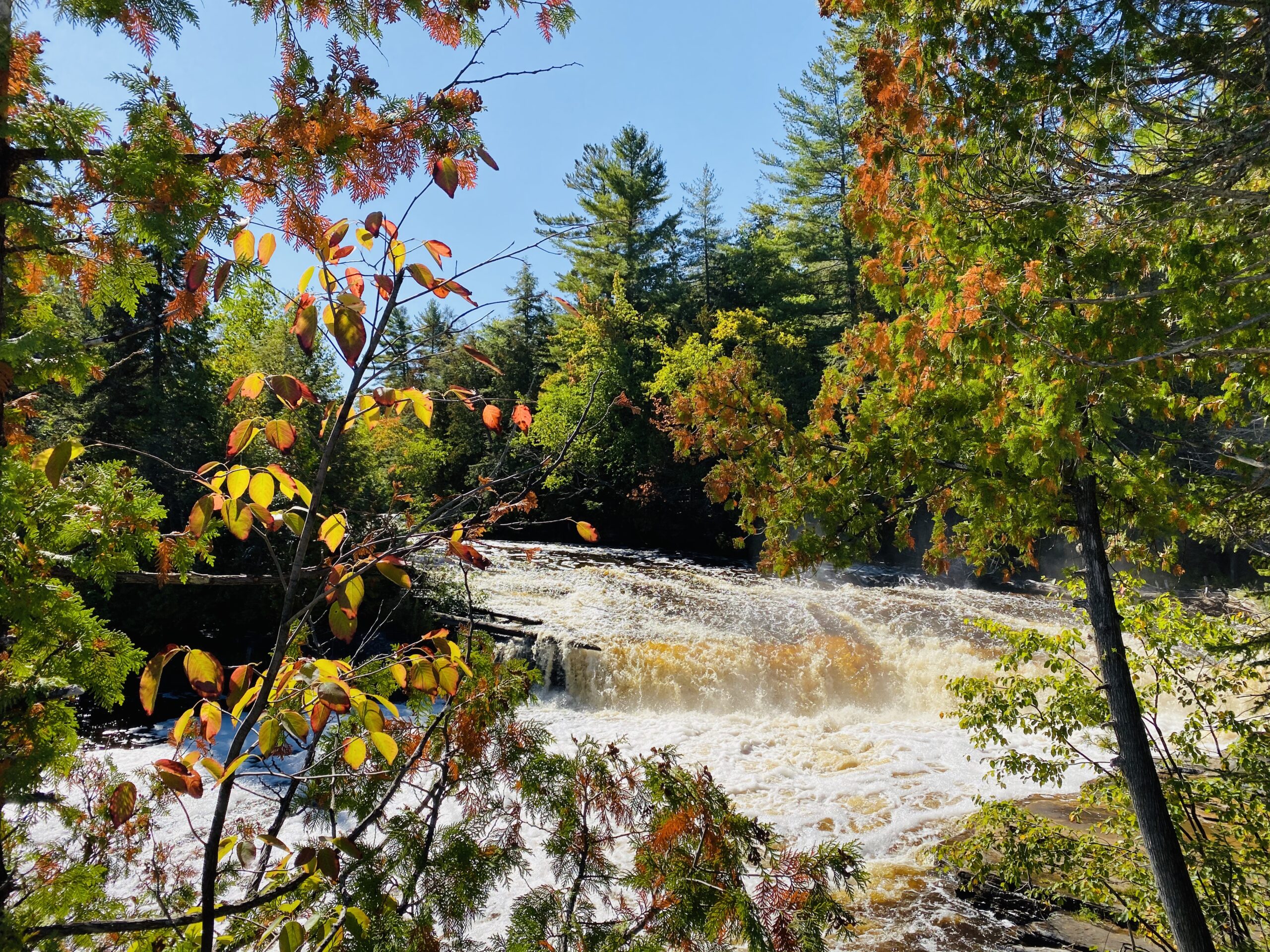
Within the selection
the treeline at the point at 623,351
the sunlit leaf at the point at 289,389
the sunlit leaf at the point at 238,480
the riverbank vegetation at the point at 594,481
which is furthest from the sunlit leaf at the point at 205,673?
the treeline at the point at 623,351

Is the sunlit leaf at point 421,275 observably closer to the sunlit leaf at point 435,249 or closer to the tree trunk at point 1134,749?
the sunlit leaf at point 435,249

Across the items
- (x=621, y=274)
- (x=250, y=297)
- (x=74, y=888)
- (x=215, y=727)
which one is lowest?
(x=74, y=888)

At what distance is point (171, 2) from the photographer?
1.60m

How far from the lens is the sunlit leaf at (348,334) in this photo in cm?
122

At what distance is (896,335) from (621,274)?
26.5 metres

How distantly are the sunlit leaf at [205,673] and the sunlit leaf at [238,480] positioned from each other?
0.29m

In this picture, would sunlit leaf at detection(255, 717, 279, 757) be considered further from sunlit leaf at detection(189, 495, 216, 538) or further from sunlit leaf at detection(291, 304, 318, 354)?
sunlit leaf at detection(291, 304, 318, 354)

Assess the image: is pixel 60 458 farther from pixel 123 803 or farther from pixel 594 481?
pixel 594 481

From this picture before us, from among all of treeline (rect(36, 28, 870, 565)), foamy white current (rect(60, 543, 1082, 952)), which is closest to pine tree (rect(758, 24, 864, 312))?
treeline (rect(36, 28, 870, 565))

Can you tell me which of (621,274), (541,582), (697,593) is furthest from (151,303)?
(621,274)

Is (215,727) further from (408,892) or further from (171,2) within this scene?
(171,2)

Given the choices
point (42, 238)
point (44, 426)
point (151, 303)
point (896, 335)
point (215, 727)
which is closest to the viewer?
point (215, 727)

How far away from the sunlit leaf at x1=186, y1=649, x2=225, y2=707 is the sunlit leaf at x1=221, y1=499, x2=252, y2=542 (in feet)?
0.71

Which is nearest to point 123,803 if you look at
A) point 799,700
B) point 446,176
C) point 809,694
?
point 446,176
